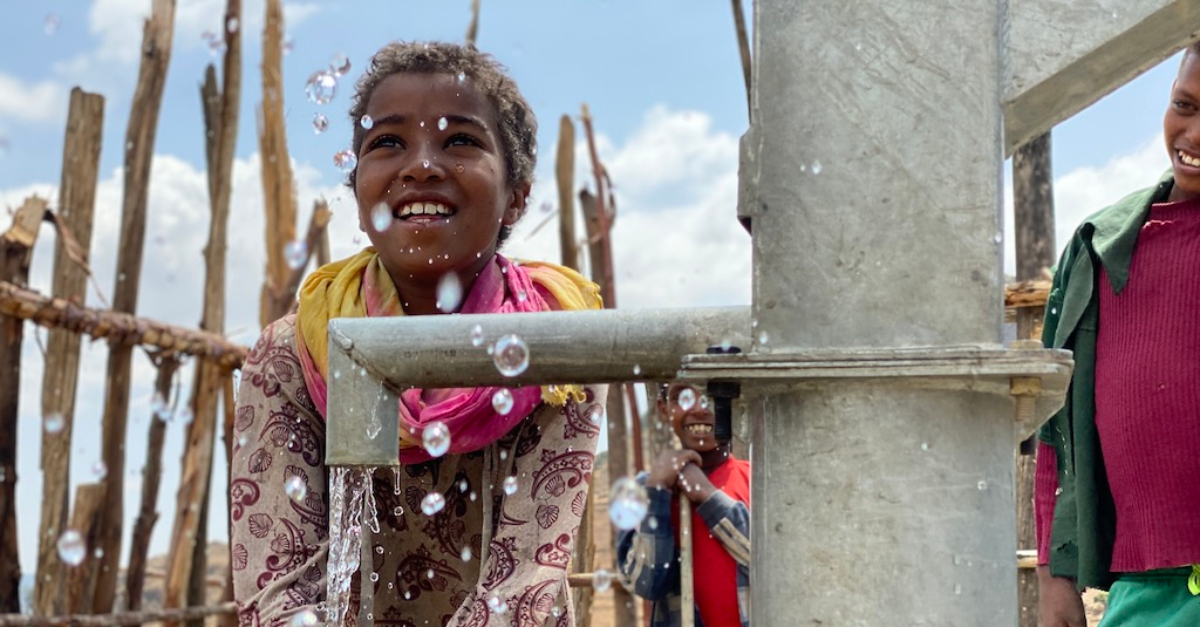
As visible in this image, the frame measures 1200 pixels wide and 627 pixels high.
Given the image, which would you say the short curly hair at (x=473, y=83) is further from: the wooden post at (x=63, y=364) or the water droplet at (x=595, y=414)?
the wooden post at (x=63, y=364)

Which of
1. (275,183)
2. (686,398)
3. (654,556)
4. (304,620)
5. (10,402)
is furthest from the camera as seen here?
(275,183)

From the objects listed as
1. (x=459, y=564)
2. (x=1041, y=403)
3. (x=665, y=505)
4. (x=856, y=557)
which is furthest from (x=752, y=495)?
(x=665, y=505)

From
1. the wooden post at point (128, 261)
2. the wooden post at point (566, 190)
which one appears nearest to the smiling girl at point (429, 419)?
the wooden post at point (128, 261)

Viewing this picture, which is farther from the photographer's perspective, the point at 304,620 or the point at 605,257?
the point at 605,257

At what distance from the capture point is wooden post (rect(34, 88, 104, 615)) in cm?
526

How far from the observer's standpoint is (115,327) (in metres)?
5.27

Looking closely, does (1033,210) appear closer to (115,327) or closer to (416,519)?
(416,519)

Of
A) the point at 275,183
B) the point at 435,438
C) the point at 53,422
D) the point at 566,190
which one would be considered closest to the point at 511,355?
the point at 435,438

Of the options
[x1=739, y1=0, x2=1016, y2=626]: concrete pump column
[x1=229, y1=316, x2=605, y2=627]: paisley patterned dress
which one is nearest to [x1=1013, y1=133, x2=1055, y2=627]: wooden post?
[x1=229, y1=316, x2=605, y2=627]: paisley patterned dress

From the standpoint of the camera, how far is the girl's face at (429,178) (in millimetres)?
2080

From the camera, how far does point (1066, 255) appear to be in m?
2.39

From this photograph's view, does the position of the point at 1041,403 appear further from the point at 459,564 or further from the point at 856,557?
the point at 459,564

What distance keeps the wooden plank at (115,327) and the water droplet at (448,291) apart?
3253 millimetres

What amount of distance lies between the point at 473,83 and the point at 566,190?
16.2ft
